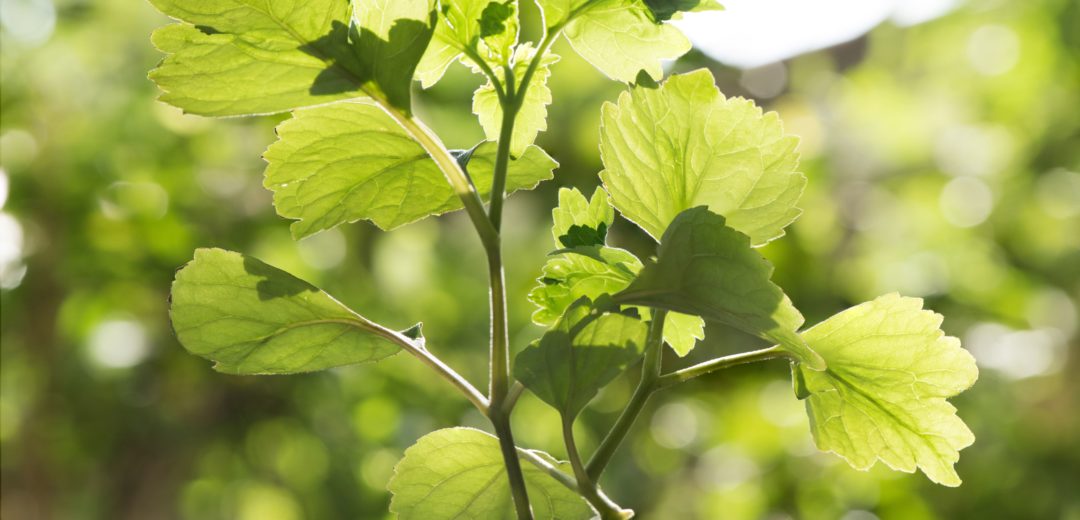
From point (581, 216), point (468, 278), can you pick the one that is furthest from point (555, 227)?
point (468, 278)

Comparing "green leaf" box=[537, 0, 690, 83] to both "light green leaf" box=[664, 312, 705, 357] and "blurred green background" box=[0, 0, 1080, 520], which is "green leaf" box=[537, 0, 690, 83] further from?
"blurred green background" box=[0, 0, 1080, 520]

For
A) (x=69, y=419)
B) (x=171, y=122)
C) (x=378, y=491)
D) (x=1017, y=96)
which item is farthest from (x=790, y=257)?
(x=69, y=419)

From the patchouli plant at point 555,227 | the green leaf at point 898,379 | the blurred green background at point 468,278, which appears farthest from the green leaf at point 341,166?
the blurred green background at point 468,278

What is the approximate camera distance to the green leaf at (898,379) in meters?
0.24

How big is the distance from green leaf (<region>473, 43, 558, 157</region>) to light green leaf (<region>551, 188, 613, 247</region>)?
0.02m

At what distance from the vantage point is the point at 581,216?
0.26m

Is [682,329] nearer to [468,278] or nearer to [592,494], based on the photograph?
[592,494]

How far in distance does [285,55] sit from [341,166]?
0.04m

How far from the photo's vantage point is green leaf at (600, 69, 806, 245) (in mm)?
240

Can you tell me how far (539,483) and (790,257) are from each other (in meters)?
1.51

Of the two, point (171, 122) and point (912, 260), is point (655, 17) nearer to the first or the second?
point (171, 122)

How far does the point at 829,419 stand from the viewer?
0.26 m

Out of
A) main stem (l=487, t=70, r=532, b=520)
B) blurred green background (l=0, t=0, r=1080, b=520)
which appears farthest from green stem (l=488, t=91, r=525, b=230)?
blurred green background (l=0, t=0, r=1080, b=520)

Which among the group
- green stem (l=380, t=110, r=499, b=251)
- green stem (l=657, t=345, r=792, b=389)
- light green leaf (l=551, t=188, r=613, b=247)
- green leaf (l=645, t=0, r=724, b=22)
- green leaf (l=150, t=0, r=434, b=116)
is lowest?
green stem (l=657, t=345, r=792, b=389)
